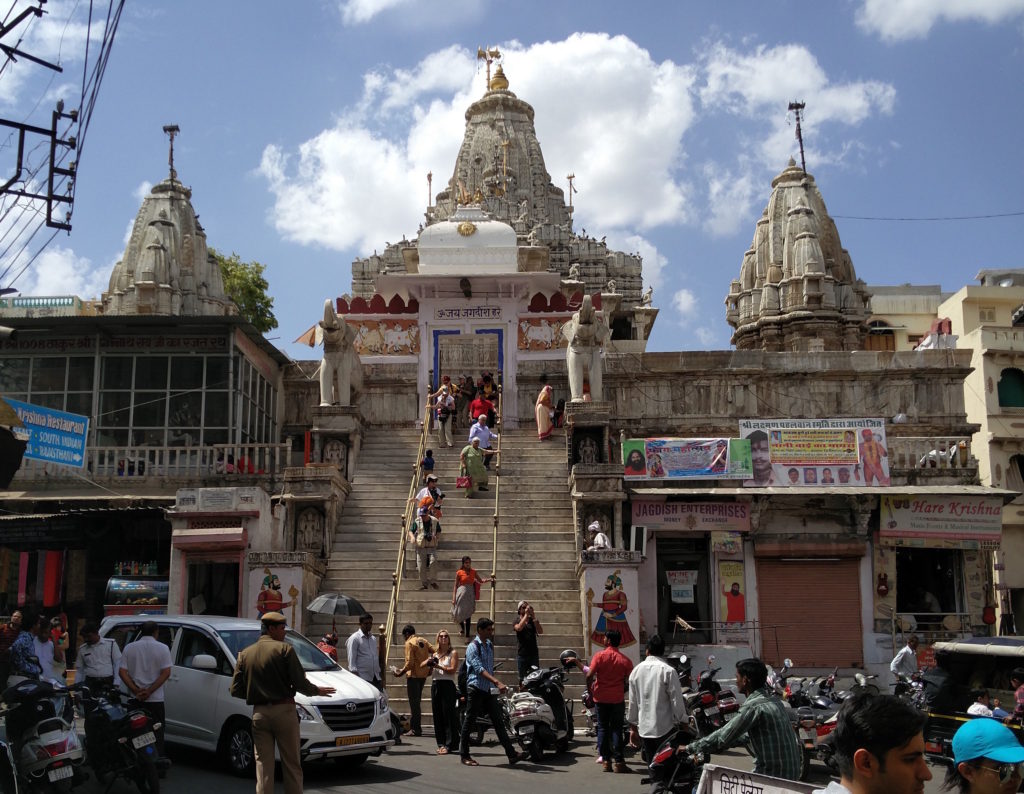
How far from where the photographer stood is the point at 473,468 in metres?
20.2

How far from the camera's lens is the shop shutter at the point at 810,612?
66.7 ft

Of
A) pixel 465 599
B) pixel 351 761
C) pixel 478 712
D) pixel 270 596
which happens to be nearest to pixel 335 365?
pixel 270 596

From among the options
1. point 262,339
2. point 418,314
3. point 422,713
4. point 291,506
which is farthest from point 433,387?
point 422,713

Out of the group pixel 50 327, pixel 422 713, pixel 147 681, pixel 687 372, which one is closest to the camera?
pixel 147 681

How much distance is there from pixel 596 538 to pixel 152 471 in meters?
10.2

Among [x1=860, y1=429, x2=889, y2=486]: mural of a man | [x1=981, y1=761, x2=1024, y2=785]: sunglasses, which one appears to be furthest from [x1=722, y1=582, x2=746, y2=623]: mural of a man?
[x1=981, y1=761, x2=1024, y2=785]: sunglasses

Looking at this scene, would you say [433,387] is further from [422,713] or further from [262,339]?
[422,713]

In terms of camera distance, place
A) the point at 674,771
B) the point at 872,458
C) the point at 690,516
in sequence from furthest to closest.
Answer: the point at 872,458 < the point at 690,516 < the point at 674,771

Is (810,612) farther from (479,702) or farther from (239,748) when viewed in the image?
(239,748)

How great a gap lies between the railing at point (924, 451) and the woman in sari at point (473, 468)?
8266 mm

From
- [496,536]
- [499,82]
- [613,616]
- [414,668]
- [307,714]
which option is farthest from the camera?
[499,82]

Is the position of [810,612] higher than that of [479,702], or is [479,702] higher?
[810,612]

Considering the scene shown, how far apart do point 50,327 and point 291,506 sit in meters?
8.29

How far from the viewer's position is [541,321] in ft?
86.6
